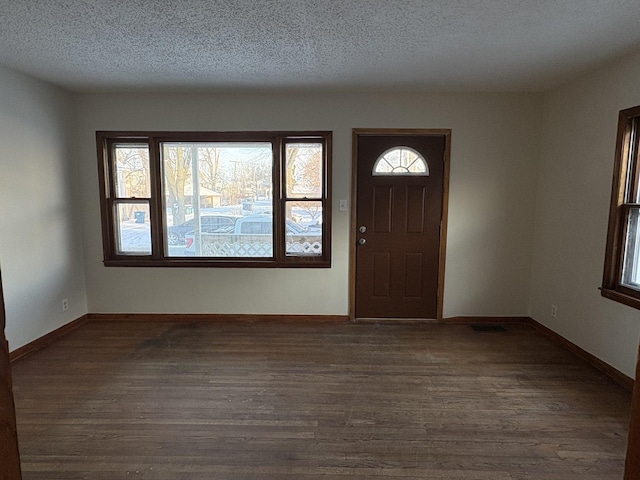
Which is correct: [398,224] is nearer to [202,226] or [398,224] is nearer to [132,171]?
[202,226]

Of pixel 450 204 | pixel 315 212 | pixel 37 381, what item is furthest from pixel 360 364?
pixel 37 381

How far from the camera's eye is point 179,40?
2.50 meters

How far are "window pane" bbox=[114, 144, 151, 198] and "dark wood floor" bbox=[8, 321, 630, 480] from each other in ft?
5.02

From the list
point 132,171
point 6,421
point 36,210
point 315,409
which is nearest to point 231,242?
point 132,171

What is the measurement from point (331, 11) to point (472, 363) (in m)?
2.85

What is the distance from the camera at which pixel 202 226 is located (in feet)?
13.1

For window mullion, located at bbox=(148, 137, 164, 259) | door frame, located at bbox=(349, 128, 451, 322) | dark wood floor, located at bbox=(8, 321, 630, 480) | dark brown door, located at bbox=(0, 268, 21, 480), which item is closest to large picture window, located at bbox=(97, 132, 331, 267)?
window mullion, located at bbox=(148, 137, 164, 259)

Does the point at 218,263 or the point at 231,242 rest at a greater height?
the point at 231,242

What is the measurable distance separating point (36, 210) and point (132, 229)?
2.89ft

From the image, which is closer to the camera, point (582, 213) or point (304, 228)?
point (582, 213)

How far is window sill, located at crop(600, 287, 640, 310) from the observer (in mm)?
2629

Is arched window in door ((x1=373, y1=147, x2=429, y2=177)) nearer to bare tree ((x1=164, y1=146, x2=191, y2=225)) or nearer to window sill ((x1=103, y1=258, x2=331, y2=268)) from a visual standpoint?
window sill ((x1=103, y1=258, x2=331, y2=268))

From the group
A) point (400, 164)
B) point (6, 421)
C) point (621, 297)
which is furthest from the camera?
point (400, 164)

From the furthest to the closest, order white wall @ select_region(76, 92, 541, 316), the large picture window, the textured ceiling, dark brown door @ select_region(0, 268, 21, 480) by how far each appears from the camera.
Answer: the large picture window, white wall @ select_region(76, 92, 541, 316), the textured ceiling, dark brown door @ select_region(0, 268, 21, 480)
